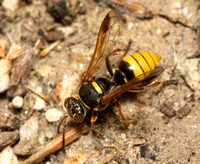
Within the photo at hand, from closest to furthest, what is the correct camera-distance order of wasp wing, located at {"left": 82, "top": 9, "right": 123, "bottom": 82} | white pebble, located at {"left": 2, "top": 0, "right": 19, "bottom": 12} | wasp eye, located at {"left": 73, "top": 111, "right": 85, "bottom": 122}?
wasp eye, located at {"left": 73, "top": 111, "right": 85, "bottom": 122}
wasp wing, located at {"left": 82, "top": 9, "right": 123, "bottom": 82}
white pebble, located at {"left": 2, "top": 0, "right": 19, "bottom": 12}

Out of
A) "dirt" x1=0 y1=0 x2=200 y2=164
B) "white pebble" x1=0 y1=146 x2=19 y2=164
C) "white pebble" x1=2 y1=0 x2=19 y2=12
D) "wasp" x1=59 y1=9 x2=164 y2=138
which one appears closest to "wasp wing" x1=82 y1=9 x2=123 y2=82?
"wasp" x1=59 y1=9 x2=164 y2=138

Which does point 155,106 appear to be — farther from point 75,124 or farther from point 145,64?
point 75,124

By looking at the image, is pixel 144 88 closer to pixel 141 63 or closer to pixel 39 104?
pixel 141 63

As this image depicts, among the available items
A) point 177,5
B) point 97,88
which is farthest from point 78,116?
point 177,5

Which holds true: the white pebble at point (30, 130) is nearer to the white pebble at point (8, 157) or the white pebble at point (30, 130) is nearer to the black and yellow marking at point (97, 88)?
the white pebble at point (8, 157)

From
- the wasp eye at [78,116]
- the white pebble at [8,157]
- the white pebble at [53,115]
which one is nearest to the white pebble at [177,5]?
the wasp eye at [78,116]

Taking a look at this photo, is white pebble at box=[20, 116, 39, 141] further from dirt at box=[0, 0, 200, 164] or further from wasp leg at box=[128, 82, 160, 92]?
wasp leg at box=[128, 82, 160, 92]
